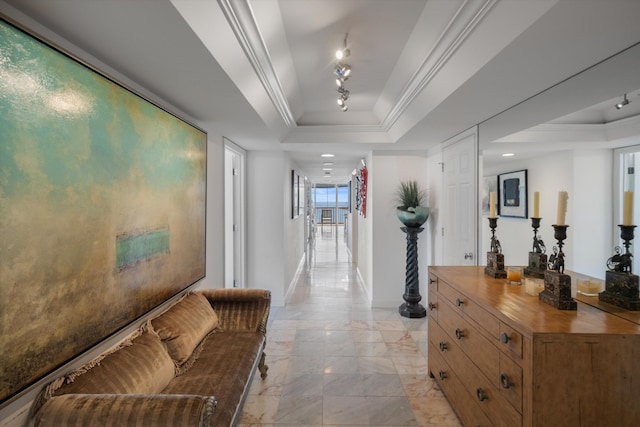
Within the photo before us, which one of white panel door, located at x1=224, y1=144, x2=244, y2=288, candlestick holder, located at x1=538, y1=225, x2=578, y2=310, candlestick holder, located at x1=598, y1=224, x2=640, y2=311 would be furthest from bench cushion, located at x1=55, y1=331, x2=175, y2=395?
white panel door, located at x1=224, y1=144, x2=244, y2=288

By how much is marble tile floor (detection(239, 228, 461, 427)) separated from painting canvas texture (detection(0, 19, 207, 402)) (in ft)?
3.81

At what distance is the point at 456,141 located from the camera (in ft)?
10.4

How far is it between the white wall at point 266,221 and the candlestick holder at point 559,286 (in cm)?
310

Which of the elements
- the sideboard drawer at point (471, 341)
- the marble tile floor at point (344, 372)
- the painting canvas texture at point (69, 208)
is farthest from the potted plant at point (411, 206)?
the painting canvas texture at point (69, 208)

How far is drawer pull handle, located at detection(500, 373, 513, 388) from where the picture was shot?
135 cm

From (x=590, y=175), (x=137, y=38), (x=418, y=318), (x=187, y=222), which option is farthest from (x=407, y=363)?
(x=137, y=38)

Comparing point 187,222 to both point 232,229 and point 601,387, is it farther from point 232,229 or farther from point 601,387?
point 601,387

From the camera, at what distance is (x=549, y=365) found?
3.91ft

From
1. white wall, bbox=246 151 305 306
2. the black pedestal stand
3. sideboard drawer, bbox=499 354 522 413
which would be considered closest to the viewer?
sideboard drawer, bbox=499 354 522 413

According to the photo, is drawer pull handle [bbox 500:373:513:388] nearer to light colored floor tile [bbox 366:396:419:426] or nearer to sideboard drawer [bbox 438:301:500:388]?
sideboard drawer [bbox 438:301:500:388]

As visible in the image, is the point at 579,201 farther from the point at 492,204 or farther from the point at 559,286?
the point at 492,204

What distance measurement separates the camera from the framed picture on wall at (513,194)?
200cm

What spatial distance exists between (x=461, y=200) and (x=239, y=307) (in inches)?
93.7

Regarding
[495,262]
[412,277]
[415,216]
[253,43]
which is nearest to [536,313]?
[495,262]
